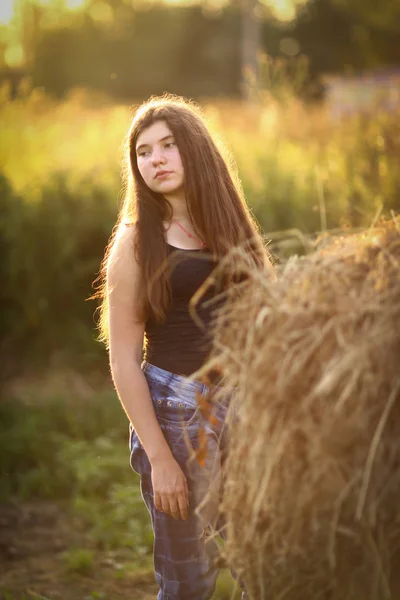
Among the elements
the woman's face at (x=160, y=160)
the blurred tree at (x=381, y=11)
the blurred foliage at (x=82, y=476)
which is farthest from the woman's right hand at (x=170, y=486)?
the blurred tree at (x=381, y=11)

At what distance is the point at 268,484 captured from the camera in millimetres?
1712

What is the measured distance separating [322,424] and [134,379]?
843 millimetres

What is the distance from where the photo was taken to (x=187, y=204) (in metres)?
2.46

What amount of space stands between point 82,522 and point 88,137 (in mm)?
5391

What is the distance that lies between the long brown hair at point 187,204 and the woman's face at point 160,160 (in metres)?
0.02

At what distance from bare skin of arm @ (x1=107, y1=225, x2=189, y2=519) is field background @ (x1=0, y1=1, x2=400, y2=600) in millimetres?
1004

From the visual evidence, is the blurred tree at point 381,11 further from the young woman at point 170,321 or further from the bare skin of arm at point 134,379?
the bare skin of arm at point 134,379

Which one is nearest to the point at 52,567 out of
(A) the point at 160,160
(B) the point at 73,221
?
(A) the point at 160,160

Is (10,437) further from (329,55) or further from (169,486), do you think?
(329,55)

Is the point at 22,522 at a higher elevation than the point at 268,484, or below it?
below

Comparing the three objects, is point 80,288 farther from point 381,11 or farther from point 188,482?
point 381,11

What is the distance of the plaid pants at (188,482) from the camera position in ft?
7.48

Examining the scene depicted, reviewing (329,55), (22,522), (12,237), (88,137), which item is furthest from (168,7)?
(22,522)

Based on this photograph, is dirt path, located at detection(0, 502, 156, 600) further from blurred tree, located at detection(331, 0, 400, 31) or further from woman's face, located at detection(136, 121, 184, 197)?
blurred tree, located at detection(331, 0, 400, 31)
